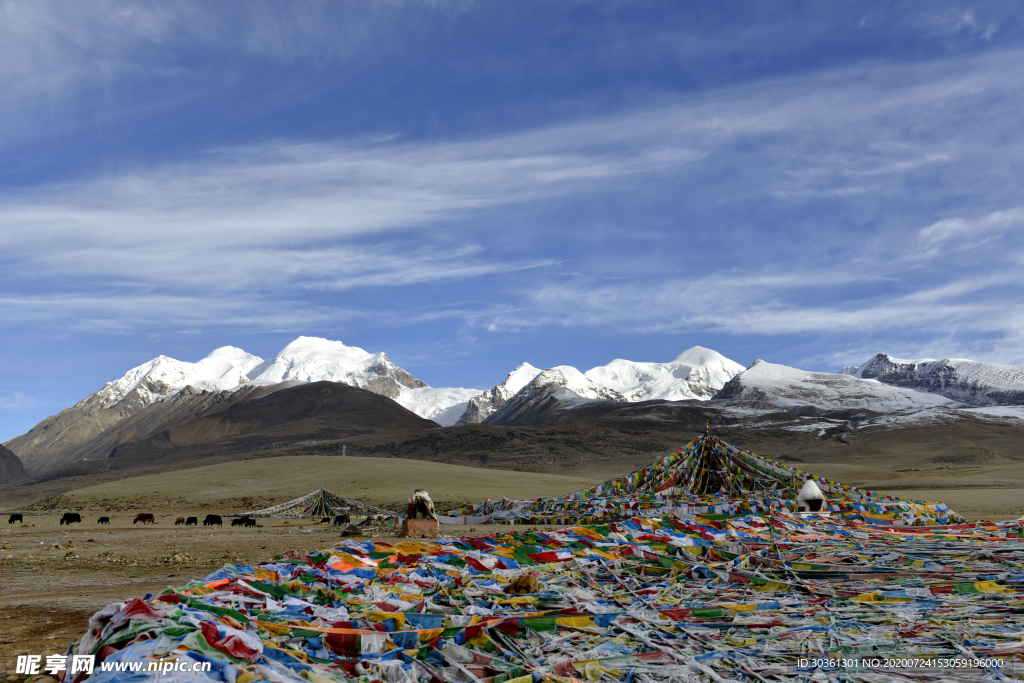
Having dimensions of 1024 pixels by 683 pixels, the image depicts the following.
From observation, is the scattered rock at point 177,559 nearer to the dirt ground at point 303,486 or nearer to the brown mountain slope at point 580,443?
the dirt ground at point 303,486

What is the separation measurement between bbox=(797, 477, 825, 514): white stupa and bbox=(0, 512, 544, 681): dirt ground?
303 inches

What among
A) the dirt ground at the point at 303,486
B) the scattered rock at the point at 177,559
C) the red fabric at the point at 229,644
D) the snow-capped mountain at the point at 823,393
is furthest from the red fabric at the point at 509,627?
the snow-capped mountain at the point at 823,393

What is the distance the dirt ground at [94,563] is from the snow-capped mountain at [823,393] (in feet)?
453

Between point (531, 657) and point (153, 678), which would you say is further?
point (531, 657)

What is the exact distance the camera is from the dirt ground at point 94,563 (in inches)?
309

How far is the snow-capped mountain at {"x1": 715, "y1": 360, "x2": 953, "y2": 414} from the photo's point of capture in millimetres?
150950

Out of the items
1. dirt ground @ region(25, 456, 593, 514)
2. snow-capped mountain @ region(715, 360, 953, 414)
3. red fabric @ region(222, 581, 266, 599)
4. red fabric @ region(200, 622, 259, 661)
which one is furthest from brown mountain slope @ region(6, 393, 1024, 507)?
red fabric @ region(200, 622, 259, 661)

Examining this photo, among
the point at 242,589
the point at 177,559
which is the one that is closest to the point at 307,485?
the point at 177,559

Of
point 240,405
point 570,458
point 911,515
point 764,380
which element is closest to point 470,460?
point 570,458

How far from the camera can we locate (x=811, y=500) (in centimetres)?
1401

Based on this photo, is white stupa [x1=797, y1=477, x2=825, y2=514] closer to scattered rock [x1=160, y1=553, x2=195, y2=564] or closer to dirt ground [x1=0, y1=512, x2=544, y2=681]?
dirt ground [x1=0, y1=512, x2=544, y2=681]

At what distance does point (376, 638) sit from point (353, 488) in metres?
39.1

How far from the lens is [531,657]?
18.2 ft

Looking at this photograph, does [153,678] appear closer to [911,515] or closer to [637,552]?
[637,552]
